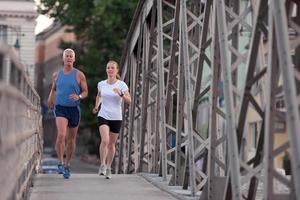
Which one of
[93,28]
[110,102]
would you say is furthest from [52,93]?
[93,28]

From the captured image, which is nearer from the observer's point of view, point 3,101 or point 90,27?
point 3,101

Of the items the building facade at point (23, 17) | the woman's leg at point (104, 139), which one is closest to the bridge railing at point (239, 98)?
the woman's leg at point (104, 139)

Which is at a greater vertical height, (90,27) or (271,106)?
(90,27)

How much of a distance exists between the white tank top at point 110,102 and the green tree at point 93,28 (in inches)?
1017

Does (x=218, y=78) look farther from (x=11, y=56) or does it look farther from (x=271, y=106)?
(x=11, y=56)

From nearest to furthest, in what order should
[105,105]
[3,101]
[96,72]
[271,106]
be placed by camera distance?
1. [3,101]
2. [271,106]
3. [105,105]
4. [96,72]

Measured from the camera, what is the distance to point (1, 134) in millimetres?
5402

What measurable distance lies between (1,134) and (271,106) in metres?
2.77

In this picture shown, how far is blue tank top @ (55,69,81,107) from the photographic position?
43.4 ft

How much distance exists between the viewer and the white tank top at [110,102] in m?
13.6

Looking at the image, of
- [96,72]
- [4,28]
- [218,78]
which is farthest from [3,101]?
[4,28]

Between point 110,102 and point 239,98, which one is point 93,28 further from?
point 239,98

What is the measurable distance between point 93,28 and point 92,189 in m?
30.3

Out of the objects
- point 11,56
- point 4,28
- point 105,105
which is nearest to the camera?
point 11,56
